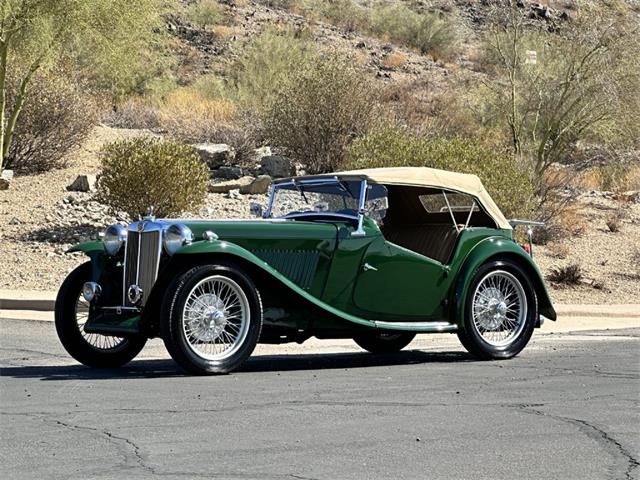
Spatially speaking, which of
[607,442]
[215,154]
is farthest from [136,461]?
[215,154]

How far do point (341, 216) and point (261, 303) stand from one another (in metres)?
1.37

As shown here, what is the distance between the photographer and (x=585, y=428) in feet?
26.0

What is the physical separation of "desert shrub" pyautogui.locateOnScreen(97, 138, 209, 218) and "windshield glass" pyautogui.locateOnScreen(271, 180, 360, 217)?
9.26m

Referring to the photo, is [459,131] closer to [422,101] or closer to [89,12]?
[422,101]

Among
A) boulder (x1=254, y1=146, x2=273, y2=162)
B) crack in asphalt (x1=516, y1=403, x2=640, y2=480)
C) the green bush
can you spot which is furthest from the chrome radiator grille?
boulder (x1=254, y1=146, x2=273, y2=162)

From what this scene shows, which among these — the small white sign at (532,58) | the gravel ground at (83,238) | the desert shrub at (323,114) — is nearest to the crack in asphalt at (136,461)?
the gravel ground at (83,238)

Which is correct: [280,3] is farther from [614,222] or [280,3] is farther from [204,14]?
[614,222]

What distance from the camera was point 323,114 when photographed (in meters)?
27.4

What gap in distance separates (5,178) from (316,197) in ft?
46.6

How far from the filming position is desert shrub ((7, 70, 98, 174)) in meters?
26.6

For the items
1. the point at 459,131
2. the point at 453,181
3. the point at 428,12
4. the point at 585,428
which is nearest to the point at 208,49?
the point at 428,12

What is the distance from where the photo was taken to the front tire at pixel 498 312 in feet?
38.1

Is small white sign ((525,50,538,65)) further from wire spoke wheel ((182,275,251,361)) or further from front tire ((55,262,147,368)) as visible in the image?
wire spoke wheel ((182,275,251,361))

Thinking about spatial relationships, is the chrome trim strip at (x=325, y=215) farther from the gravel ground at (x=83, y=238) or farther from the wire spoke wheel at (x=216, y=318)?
the gravel ground at (x=83, y=238)
